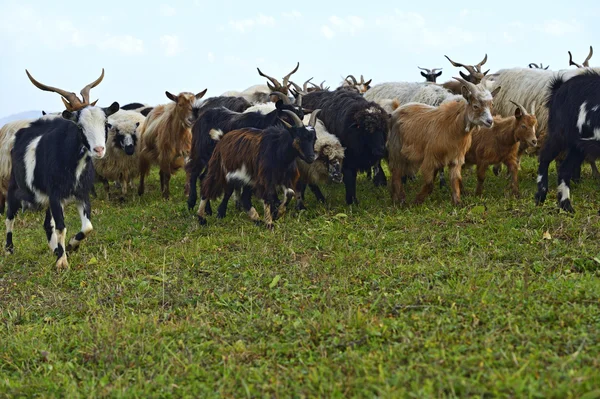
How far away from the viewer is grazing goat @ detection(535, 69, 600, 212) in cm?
785

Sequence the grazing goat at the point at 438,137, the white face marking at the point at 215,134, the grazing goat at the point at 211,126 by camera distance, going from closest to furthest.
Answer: the grazing goat at the point at 438,137
the white face marking at the point at 215,134
the grazing goat at the point at 211,126

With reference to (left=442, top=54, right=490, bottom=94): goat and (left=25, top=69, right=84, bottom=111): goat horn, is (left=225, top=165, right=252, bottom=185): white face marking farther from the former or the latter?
(left=442, top=54, right=490, bottom=94): goat

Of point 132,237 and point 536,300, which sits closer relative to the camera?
point 536,300

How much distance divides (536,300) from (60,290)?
4.56 metres

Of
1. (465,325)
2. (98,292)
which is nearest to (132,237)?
(98,292)

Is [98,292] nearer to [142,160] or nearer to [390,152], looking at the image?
[390,152]

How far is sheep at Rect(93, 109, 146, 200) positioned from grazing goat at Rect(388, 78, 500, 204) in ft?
18.1

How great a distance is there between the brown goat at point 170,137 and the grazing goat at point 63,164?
4149 millimetres

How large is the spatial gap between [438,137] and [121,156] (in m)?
6.50

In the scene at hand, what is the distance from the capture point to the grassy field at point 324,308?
13.8ft

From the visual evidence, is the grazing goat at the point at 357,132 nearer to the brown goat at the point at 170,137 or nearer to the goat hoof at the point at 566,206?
the goat hoof at the point at 566,206

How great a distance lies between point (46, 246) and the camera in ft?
28.9

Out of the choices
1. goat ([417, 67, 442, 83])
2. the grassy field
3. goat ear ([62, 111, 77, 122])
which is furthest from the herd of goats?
goat ([417, 67, 442, 83])

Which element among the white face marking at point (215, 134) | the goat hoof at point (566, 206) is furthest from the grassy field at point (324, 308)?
the white face marking at point (215, 134)
